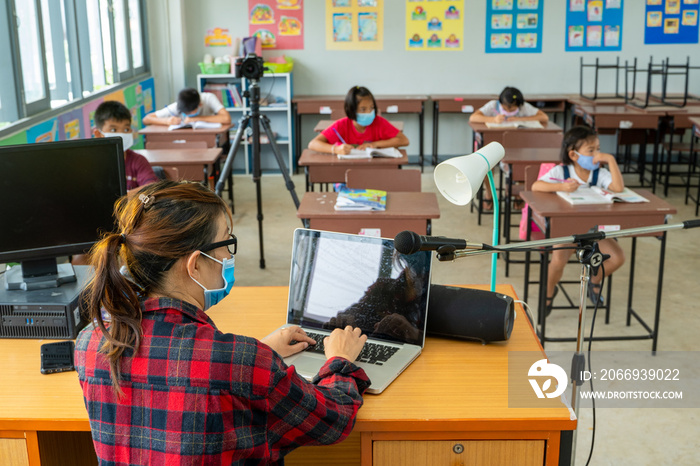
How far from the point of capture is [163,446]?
3.90ft

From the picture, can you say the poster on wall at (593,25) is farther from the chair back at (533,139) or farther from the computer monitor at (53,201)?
the computer monitor at (53,201)

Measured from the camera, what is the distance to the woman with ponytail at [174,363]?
46.2 inches

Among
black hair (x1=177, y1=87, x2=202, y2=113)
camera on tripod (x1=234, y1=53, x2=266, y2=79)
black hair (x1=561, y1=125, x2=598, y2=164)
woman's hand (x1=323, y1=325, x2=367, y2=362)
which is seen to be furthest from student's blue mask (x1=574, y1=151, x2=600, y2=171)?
black hair (x1=177, y1=87, x2=202, y2=113)

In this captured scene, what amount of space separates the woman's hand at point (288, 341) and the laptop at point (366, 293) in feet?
0.06

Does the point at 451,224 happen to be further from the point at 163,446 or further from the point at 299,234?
the point at 163,446

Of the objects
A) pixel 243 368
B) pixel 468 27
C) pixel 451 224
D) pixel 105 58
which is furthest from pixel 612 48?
pixel 243 368

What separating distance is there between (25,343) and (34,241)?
0.86 feet

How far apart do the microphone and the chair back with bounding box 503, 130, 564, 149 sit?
11.5 ft

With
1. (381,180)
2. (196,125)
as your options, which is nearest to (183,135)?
(196,125)

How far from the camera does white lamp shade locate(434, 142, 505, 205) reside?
5.02ft

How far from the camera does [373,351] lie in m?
1.66

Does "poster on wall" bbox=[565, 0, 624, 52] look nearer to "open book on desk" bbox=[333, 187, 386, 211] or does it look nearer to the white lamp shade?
"open book on desk" bbox=[333, 187, 386, 211]

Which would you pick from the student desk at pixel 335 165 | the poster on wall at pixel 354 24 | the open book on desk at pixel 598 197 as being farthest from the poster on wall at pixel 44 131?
the poster on wall at pixel 354 24

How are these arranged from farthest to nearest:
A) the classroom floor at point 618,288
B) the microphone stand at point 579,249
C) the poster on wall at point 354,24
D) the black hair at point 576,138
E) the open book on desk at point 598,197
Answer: the poster on wall at point 354,24
the black hair at point 576,138
the open book on desk at point 598,197
the classroom floor at point 618,288
the microphone stand at point 579,249
